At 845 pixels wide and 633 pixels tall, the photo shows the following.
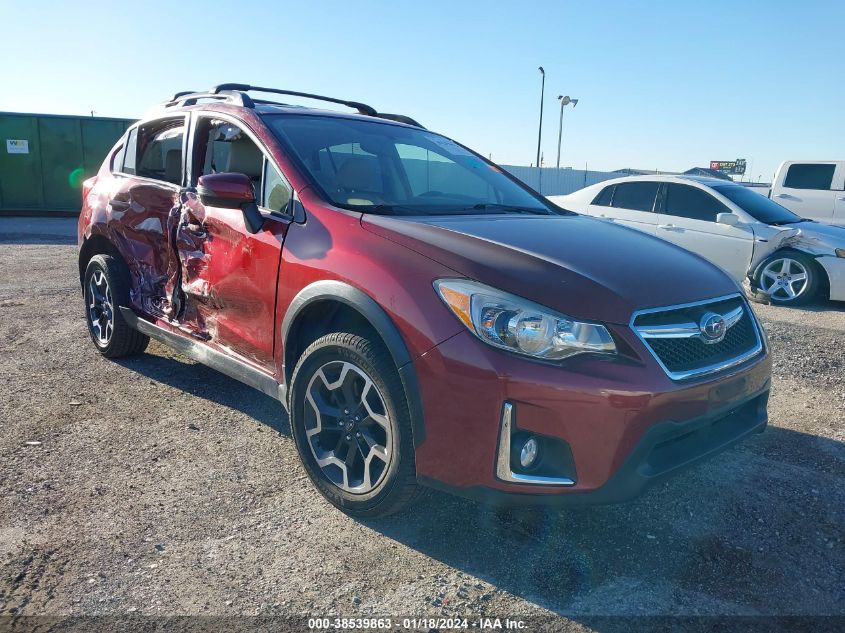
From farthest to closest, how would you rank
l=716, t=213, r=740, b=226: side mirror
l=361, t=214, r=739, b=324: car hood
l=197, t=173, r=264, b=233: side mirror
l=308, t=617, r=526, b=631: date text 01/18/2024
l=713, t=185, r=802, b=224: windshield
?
1. l=713, t=185, r=802, b=224: windshield
2. l=716, t=213, r=740, b=226: side mirror
3. l=197, t=173, r=264, b=233: side mirror
4. l=361, t=214, r=739, b=324: car hood
5. l=308, t=617, r=526, b=631: date text 01/18/2024

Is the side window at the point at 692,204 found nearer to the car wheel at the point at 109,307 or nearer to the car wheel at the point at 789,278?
the car wheel at the point at 789,278

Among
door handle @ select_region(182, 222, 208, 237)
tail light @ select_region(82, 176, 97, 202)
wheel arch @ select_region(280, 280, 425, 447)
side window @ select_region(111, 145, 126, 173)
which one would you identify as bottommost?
wheel arch @ select_region(280, 280, 425, 447)

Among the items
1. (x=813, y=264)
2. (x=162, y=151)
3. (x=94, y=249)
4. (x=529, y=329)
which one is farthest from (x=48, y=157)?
(x=529, y=329)

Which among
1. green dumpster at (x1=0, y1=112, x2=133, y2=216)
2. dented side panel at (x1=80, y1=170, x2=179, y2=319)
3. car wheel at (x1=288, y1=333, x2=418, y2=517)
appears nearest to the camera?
Answer: car wheel at (x1=288, y1=333, x2=418, y2=517)

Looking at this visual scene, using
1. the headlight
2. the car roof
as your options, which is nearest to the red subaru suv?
the headlight

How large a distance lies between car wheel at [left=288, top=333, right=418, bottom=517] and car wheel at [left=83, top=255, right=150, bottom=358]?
7.20 ft

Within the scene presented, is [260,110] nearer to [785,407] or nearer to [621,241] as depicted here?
[621,241]

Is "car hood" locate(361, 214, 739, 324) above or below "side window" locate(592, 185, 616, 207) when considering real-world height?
below

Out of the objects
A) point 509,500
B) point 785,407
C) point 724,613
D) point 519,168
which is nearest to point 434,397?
point 509,500

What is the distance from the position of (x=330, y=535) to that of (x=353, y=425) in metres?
0.45

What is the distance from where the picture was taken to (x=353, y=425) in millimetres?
2777

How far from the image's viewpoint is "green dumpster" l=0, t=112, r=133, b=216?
1753 cm

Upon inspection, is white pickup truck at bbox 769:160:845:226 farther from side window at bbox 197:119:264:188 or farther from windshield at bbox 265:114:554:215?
side window at bbox 197:119:264:188

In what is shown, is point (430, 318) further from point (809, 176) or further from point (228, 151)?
point (809, 176)
